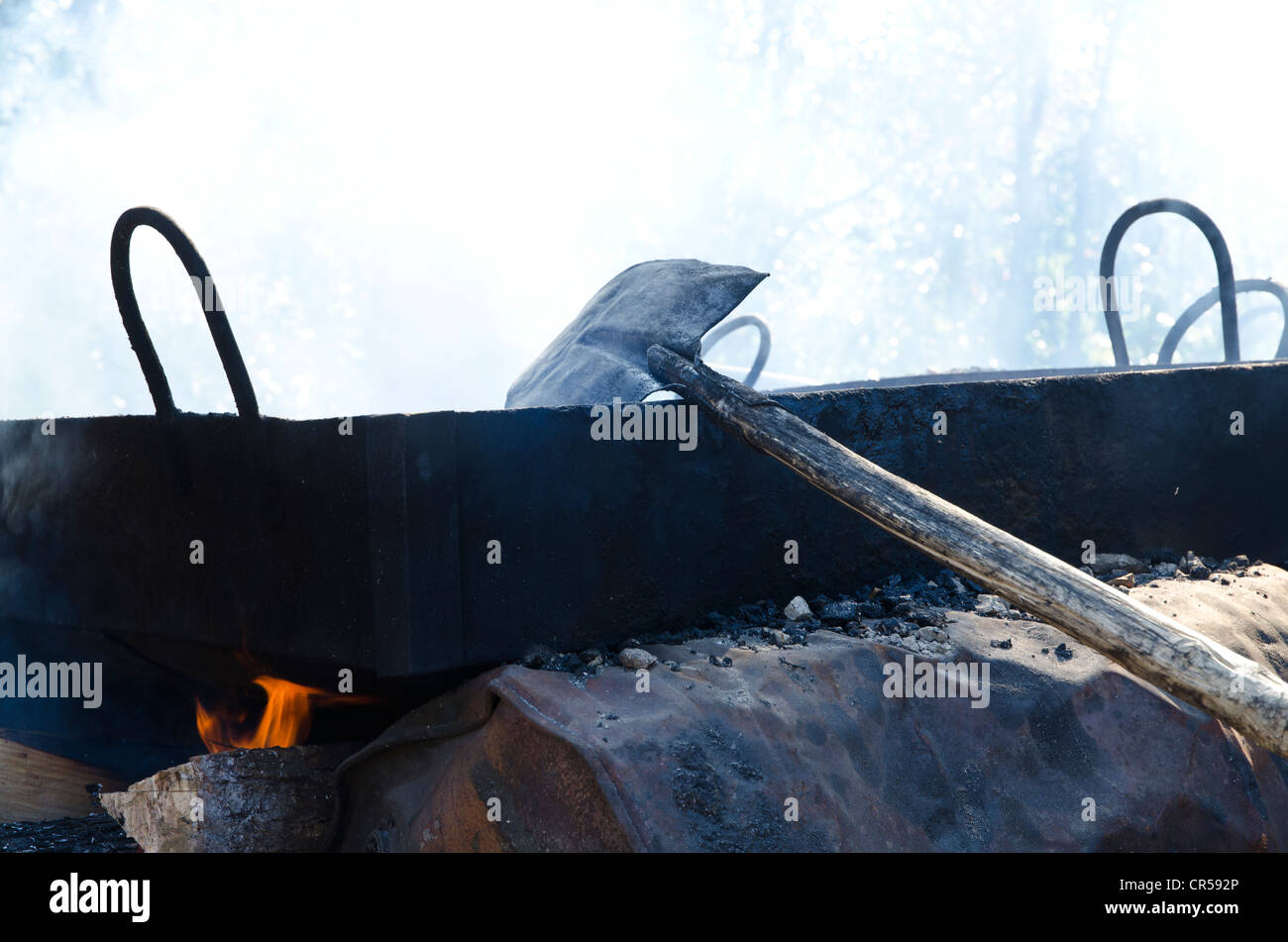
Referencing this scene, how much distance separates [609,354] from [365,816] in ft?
4.68

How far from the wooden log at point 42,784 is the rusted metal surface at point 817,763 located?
1.27 m

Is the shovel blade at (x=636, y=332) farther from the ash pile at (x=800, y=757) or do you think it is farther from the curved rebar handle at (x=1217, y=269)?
the curved rebar handle at (x=1217, y=269)

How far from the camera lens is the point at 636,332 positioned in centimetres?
293

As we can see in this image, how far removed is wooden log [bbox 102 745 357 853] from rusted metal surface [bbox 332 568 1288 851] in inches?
Result: 5.0

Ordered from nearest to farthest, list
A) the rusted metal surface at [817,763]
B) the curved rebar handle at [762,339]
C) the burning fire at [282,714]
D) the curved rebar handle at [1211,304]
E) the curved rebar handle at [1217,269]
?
the rusted metal surface at [817,763]
the burning fire at [282,714]
the curved rebar handle at [1217,269]
the curved rebar handle at [1211,304]
the curved rebar handle at [762,339]

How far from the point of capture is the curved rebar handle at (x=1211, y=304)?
524cm

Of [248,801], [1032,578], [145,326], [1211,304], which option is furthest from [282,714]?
[1211,304]

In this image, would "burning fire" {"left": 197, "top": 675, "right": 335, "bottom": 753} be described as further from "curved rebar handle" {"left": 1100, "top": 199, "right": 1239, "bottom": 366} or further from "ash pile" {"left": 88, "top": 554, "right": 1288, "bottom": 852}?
"curved rebar handle" {"left": 1100, "top": 199, "right": 1239, "bottom": 366}

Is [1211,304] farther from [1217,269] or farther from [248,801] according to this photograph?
[248,801]

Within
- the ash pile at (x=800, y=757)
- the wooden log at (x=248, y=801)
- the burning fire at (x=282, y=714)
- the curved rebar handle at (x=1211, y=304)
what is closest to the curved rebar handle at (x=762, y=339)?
the curved rebar handle at (x=1211, y=304)

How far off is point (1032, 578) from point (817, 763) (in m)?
0.54
